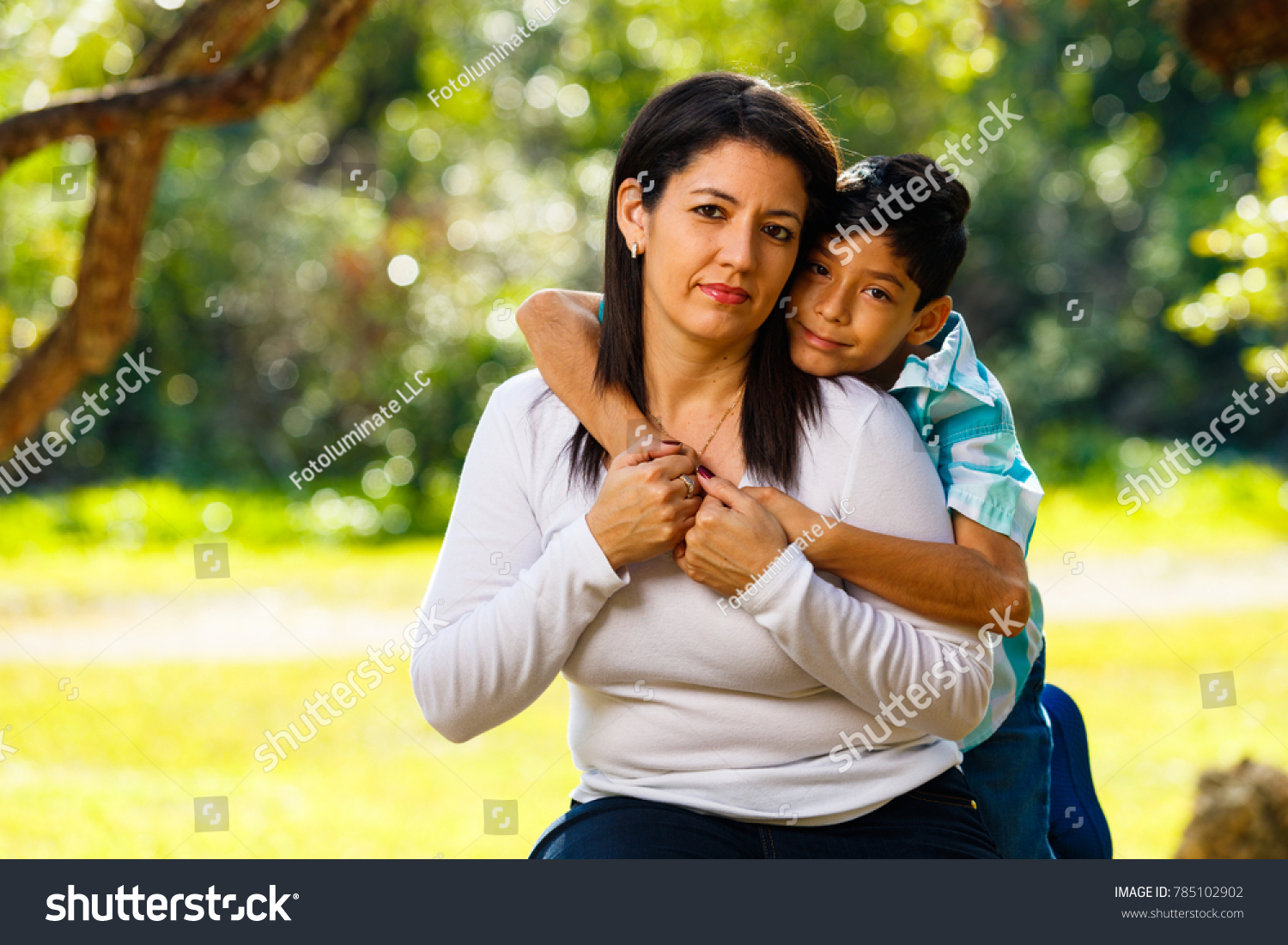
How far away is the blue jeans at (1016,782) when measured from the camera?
188cm

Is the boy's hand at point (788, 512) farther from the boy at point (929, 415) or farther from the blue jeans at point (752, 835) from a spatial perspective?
the blue jeans at point (752, 835)

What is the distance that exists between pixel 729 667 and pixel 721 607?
81 millimetres

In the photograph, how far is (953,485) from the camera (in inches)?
67.6

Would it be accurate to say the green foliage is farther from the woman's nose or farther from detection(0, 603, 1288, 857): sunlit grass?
the woman's nose

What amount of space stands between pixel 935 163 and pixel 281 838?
3.64m

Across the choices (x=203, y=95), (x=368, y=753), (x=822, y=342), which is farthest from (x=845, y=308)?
(x=368, y=753)

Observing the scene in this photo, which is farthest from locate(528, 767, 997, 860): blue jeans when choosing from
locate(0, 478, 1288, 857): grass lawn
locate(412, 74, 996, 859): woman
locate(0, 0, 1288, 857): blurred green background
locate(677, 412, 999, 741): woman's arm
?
locate(0, 0, 1288, 857): blurred green background

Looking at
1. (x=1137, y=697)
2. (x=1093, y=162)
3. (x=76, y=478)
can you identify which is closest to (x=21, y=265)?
(x=76, y=478)

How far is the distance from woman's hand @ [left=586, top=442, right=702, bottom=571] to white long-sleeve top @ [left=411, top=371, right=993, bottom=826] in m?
0.03

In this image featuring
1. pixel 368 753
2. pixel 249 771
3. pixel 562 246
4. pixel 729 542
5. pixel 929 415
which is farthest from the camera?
pixel 562 246

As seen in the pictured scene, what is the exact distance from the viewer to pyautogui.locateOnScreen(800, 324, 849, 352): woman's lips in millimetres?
1815

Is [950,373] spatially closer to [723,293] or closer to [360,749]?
[723,293]

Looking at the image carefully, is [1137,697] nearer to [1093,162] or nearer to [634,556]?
[634,556]

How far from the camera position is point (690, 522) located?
63.7 inches
